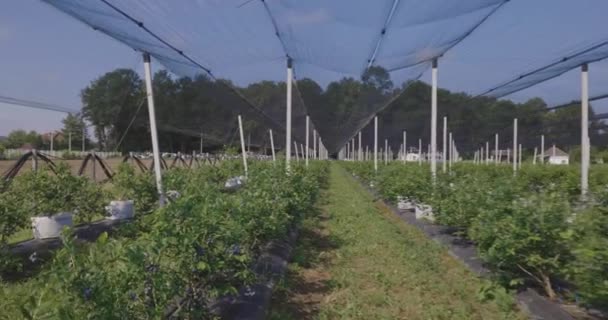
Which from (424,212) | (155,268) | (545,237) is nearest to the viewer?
(155,268)

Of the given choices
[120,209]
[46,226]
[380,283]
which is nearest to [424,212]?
[380,283]

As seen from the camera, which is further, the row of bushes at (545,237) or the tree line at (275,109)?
the tree line at (275,109)

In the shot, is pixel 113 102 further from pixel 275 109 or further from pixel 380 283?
pixel 380 283

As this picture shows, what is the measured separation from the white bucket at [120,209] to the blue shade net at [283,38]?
2104mm

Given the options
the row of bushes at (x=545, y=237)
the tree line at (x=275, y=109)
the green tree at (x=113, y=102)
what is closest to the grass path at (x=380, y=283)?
the row of bushes at (x=545, y=237)

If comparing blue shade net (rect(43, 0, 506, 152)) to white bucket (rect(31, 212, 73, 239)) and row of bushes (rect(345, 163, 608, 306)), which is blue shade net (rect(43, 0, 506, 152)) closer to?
white bucket (rect(31, 212, 73, 239))

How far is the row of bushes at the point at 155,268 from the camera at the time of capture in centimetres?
177

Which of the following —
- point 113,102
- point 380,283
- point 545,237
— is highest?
point 113,102

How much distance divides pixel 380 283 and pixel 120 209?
4.23 meters

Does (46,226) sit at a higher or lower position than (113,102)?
lower

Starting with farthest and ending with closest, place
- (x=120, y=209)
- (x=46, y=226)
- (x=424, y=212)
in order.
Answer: (x=424, y=212), (x=120, y=209), (x=46, y=226)

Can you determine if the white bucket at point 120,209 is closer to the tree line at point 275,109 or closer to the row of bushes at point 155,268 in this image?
the tree line at point 275,109

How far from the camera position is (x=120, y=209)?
717 cm

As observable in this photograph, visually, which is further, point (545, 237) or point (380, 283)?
point (380, 283)
